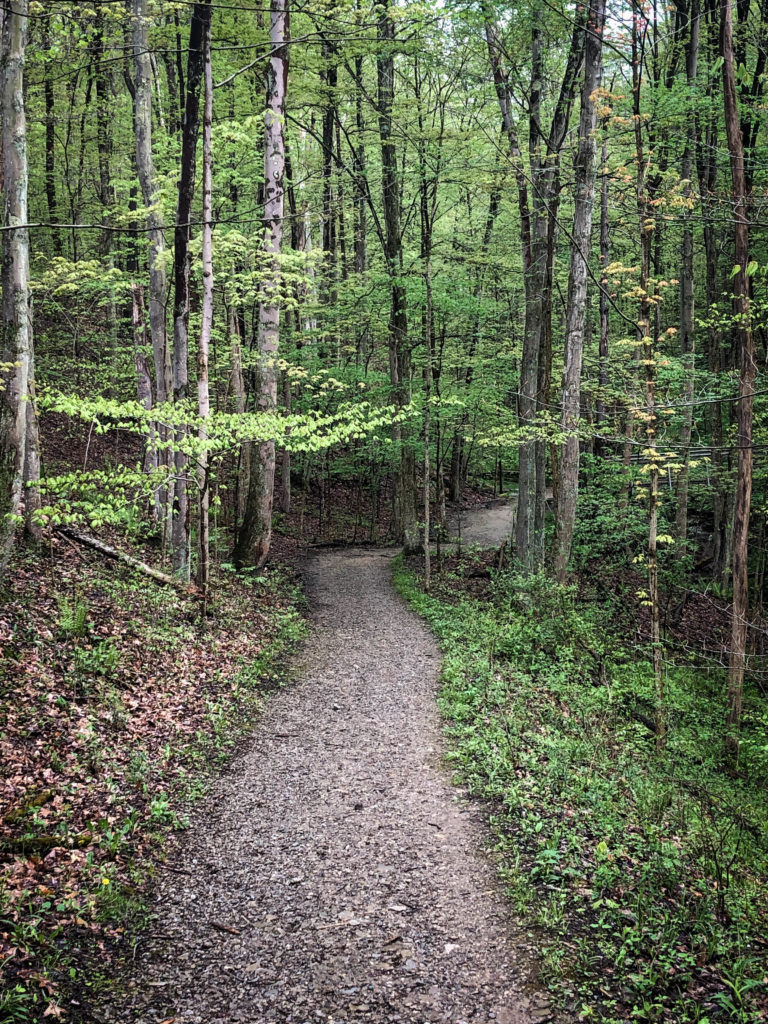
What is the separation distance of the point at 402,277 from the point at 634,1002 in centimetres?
1496

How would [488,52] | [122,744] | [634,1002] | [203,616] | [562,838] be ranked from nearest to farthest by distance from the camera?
1. [634,1002]
2. [562,838]
3. [122,744]
4. [203,616]
5. [488,52]

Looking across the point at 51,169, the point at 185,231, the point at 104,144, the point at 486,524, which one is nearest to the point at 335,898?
the point at 185,231

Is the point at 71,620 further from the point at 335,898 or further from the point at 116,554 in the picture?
the point at 335,898

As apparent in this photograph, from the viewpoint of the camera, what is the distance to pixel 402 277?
1566 centimetres

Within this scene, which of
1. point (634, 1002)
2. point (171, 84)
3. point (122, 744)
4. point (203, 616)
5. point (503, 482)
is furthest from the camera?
point (503, 482)

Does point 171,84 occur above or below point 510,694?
above

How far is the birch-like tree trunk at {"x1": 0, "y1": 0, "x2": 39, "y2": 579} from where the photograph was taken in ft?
22.5

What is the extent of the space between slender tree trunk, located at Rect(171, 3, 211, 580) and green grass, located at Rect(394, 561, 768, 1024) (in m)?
5.01

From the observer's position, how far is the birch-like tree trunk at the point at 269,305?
11516 millimetres

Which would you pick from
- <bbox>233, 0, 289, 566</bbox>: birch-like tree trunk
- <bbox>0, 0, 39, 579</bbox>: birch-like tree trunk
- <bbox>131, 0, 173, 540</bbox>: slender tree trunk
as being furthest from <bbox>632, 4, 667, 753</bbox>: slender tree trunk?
<bbox>131, 0, 173, 540</bbox>: slender tree trunk

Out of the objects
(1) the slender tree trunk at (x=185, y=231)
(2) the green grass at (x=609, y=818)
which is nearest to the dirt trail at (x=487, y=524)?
(2) the green grass at (x=609, y=818)

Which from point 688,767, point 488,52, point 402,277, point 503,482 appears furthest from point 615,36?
point 503,482

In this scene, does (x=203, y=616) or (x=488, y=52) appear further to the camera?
(x=488, y=52)

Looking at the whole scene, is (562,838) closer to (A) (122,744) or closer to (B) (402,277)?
(A) (122,744)
